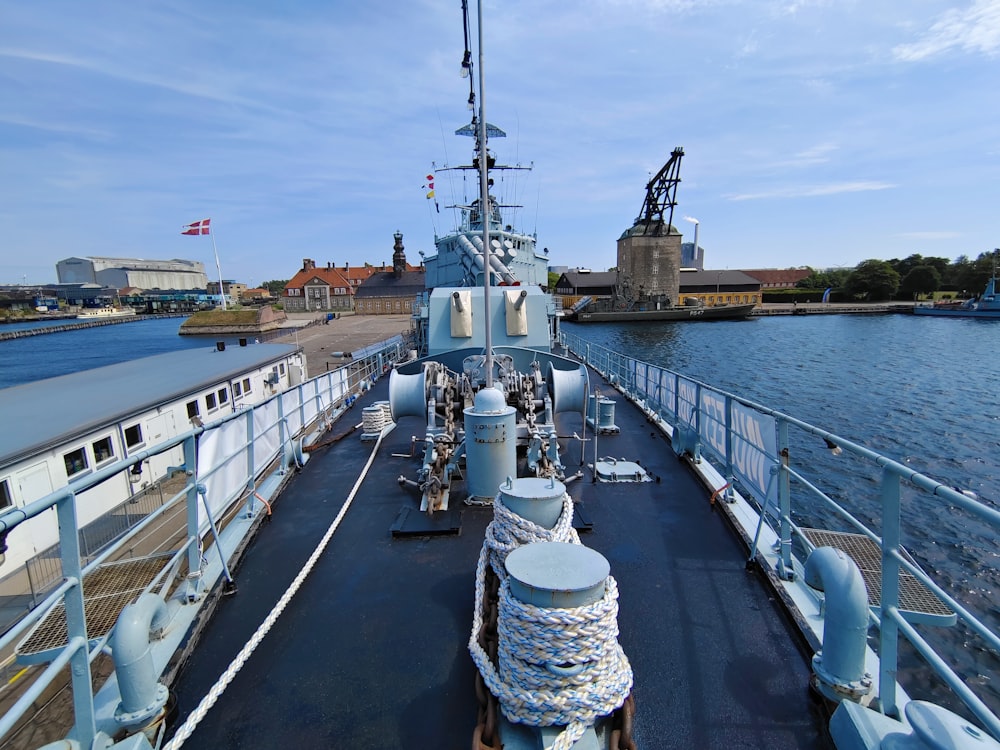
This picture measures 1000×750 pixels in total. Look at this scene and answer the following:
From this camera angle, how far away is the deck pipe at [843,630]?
224 cm

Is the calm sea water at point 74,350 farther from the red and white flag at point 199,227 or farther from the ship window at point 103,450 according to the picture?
the ship window at point 103,450

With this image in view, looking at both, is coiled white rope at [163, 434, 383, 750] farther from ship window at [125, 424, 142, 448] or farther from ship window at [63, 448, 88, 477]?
ship window at [125, 424, 142, 448]

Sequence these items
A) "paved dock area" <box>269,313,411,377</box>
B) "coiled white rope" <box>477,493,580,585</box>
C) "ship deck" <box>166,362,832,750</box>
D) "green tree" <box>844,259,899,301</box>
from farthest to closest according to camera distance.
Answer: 1. "green tree" <box>844,259,899,301</box>
2. "paved dock area" <box>269,313,411,377</box>
3. "coiled white rope" <box>477,493,580,585</box>
4. "ship deck" <box>166,362,832,750</box>

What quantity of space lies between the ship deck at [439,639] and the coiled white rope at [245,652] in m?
0.10

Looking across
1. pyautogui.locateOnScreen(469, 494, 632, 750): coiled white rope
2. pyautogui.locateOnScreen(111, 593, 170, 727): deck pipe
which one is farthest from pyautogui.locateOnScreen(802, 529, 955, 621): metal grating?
pyautogui.locateOnScreen(111, 593, 170, 727): deck pipe

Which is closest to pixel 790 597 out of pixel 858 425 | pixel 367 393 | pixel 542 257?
pixel 367 393

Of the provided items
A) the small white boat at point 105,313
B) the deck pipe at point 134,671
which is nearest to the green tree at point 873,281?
the deck pipe at point 134,671

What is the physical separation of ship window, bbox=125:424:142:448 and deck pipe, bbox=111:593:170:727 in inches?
391

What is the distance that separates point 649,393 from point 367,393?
6.23m

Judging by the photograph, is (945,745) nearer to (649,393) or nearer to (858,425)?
(649,393)

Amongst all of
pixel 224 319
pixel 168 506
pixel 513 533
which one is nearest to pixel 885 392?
pixel 513 533

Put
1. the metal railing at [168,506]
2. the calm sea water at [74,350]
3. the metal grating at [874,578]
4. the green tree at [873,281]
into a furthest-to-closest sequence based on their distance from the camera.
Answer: the green tree at [873,281] < the calm sea water at [74,350] < the metal grating at [874,578] < the metal railing at [168,506]

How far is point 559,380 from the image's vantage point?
638cm

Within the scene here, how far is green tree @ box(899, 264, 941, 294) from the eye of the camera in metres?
75.5
